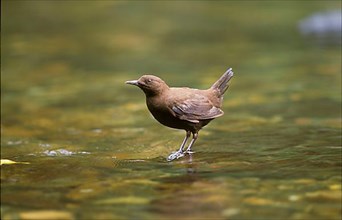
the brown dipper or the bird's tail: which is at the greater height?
the bird's tail

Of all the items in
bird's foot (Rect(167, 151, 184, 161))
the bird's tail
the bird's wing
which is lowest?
bird's foot (Rect(167, 151, 184, 161))

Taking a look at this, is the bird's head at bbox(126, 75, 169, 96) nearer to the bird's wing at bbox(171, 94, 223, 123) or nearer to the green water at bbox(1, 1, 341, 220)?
the bird's wing at bbox(171, 94, 223, 123)

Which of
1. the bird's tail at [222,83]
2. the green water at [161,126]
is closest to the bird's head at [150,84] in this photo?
the green water at [161,126]

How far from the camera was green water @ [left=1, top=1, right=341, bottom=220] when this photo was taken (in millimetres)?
4355

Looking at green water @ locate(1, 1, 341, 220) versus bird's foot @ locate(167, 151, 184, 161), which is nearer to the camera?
green water @ locate(1, 1, 341, 220)

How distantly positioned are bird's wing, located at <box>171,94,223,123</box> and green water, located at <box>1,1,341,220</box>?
333 millimetres

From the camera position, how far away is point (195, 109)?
5605 millimetres

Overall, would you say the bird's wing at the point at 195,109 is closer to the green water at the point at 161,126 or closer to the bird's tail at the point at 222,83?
the bird's tail at the point at 222,83

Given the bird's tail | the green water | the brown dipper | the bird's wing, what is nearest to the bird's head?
the brown dipper

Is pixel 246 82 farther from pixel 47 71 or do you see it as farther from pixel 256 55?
pixel 47 71

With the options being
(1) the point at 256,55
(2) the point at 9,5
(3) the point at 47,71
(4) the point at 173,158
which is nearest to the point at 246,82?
(1) the point at 256,55

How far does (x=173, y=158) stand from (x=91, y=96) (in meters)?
4.26

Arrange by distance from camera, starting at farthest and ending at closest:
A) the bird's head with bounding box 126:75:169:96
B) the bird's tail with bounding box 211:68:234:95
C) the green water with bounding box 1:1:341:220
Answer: the bird's tail with bounding box 211:68:234:95 < the bird's head with bounding box 126:75:169:96 < the green water with bounding box 1:1:341:220

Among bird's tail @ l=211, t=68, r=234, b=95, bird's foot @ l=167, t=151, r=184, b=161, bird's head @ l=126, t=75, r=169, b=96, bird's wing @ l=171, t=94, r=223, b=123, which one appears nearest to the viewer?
bird's head @ l=126, t=75, r=169, b=96
